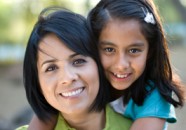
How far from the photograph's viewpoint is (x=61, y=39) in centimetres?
296

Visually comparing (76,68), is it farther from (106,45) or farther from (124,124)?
(124,124)

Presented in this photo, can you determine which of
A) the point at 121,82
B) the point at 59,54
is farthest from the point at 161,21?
the point at 59,54

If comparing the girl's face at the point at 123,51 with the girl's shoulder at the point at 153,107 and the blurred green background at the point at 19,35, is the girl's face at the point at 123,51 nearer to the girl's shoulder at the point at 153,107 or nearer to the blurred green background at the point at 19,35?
the girl's shoulder at the point at 153,107

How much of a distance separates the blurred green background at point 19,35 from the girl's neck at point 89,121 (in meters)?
10.1

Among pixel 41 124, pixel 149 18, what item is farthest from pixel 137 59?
pixel 41 124

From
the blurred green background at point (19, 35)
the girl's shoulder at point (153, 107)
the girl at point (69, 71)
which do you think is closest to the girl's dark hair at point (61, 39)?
the girl at point (69, 71)

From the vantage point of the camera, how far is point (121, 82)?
3.04 meters

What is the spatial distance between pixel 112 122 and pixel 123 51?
0.45 meters

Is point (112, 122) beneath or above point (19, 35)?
above

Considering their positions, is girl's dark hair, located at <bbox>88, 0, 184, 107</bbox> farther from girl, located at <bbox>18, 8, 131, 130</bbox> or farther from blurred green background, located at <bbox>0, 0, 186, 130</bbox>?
blurred green background, located at <bbox>0, 0, 186, 130</bbox>

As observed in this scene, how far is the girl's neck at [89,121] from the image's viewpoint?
318cm

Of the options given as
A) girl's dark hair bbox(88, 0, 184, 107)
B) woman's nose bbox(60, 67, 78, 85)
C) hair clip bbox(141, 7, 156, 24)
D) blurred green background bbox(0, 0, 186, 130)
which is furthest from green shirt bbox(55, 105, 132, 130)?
blurred green background bbox(0, 0, 186, 130)

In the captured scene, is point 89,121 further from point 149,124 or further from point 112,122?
point 149,124

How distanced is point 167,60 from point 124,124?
1.51 ft
